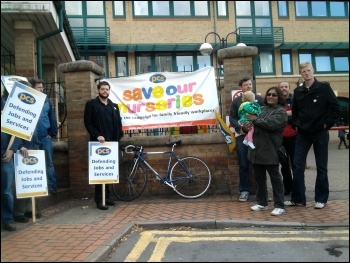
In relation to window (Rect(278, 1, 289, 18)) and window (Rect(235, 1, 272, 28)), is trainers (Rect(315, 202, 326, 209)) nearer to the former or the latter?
window (Rect(235, 1, 272, 28))

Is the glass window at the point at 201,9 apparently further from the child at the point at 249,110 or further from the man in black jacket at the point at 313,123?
the man in black jacket at the point at 313,123

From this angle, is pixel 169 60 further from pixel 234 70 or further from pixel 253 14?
pixel 234 70

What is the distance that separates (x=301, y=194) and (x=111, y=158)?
9.74 ft

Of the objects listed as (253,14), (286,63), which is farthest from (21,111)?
(286,63)

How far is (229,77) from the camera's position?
263 inches

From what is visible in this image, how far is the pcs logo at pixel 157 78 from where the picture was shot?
7.09m

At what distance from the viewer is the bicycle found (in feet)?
21.4

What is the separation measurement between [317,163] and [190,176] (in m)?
2.17

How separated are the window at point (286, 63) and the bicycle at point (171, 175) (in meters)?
20.4

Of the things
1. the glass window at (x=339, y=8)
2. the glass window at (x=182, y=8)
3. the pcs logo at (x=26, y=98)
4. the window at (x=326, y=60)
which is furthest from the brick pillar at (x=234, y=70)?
the window at (x=326, y=60)

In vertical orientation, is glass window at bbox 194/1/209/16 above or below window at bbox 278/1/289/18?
below

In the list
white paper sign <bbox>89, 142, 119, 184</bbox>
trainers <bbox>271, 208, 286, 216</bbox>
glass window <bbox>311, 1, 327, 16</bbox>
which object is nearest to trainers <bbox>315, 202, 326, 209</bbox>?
trainers <bbox>271, 208, 286, 216</bbox>

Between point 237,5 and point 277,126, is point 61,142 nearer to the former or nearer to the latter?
point 277,126

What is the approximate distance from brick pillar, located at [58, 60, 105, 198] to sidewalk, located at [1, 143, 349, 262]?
332mm
